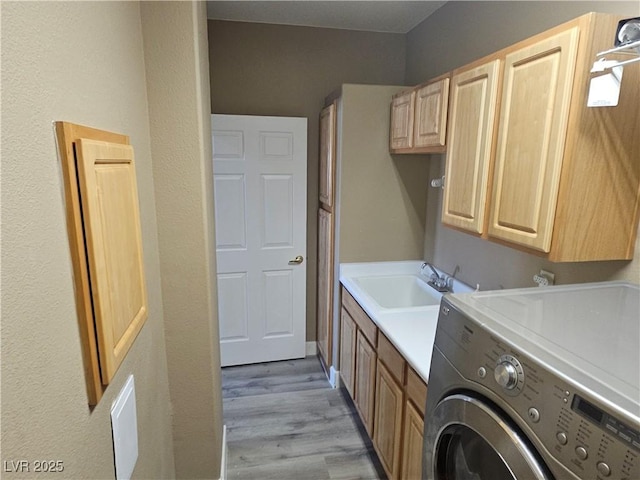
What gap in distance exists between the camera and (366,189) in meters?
2.55

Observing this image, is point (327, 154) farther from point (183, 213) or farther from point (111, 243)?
point (111, 243)

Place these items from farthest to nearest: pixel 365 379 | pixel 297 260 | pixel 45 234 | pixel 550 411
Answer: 1. pixel 297 260
2. pixel 365 379
3. pixel 550 411
4. pixel 45 234

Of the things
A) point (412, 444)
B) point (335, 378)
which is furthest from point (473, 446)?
point (335, 378)

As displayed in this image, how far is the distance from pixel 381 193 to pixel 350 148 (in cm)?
38

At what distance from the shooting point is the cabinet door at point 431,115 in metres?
1.82

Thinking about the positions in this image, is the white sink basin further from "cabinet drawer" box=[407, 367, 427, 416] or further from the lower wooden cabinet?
"cabinet drawer" box=[407, 367, 427, 416]

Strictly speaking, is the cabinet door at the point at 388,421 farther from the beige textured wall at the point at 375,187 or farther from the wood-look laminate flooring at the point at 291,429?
the beige textured wall at the point at 375,187

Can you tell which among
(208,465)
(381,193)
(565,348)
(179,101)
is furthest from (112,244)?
(381,193)

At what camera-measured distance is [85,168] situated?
74cm

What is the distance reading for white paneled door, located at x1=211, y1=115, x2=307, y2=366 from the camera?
9.49 ft

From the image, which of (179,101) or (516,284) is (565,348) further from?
(179,101)

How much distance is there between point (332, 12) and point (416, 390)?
8.21 ft

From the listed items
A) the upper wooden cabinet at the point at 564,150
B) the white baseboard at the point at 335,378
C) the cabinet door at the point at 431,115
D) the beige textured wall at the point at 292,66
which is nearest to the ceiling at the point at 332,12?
the beige textured wall at the point at 292,66

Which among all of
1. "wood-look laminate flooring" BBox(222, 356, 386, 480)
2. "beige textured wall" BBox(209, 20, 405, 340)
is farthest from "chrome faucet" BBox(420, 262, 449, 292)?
"beige textured wall" BBox(209, 20, 405, 340)
